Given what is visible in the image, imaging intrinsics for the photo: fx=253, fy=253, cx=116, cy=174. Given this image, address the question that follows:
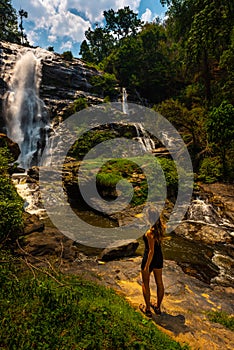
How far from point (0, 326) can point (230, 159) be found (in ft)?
64.0

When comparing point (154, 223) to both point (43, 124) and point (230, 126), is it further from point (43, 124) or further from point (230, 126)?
point (43, 124)

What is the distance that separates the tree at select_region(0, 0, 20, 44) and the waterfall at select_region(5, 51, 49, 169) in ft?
67.4

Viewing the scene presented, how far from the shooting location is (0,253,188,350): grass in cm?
299

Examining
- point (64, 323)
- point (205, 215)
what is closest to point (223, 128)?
point (205, 215)

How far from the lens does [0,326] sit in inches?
121

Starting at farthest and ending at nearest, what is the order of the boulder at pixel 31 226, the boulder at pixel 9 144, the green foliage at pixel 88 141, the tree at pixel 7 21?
the tree at pixel 7 21, the green foliage at pixel 88 141, the boulder at pixel 9 144, the boulder at pixel 31 226

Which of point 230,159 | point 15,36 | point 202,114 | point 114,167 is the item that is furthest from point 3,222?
point 15,36

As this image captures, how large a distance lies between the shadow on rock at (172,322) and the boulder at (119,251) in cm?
362

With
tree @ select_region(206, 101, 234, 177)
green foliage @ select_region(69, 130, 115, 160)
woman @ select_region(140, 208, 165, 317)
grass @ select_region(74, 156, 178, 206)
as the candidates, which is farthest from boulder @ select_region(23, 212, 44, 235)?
green foliage @ select_region(69, 130, 115, 160)

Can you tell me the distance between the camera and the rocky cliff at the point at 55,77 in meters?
31.2

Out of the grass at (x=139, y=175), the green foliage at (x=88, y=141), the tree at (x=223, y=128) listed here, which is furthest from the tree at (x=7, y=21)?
the tree at (x=223, y=128)

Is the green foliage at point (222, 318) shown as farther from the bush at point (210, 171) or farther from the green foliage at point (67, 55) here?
the green foliage at point (67, 55)

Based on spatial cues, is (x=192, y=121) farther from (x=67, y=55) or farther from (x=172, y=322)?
(x=67, y=55)

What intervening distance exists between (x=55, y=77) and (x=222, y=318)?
33989 mm
